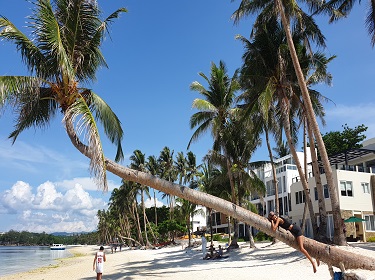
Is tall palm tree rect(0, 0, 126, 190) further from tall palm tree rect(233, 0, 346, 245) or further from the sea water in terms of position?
the sea water

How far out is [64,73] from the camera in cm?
947

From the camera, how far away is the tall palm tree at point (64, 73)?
9203 mm

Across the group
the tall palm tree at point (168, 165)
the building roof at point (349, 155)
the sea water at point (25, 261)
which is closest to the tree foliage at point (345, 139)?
the building roof at point (349, 155)

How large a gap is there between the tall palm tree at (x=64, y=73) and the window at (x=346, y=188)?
25.4 metres

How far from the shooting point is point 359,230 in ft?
104

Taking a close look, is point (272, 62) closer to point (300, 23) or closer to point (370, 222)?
point (300, 23)

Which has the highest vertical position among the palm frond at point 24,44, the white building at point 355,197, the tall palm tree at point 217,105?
the tall palm tree at point 217,105

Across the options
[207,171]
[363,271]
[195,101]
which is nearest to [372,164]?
[207,171]

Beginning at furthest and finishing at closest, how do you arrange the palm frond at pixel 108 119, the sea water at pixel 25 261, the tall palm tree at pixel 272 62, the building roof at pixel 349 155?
the sea water at pixel 25 261
the building roof at pixel 349 155
the tall palm tree at pixel 272 62
the palm frond at pixel 108 119

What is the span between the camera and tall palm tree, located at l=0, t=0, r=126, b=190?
362 inches

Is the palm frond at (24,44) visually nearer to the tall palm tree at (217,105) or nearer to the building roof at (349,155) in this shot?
the tall palm tree at (217,105)

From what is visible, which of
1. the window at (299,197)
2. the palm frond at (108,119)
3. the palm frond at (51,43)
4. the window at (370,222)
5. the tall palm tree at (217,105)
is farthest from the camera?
the window at (299,197)

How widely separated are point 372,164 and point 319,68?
71.1 feet

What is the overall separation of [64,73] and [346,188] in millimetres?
28322
